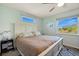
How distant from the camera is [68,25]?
1.08 m

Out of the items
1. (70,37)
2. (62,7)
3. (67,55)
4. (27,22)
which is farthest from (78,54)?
(27,22)

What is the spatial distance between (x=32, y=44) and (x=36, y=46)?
3.4 inches

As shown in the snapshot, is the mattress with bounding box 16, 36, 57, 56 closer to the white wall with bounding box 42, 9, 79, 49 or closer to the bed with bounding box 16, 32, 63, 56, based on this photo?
the bed with bounding box 16, 32, 63, 56

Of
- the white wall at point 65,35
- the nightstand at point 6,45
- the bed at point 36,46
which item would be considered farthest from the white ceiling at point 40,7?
the nightstand at point 6,45

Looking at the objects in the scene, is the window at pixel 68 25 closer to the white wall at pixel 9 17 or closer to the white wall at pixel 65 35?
the white wall at pixel 65 35

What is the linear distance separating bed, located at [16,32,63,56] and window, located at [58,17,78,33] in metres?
0.19

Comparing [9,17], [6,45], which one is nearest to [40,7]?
[9,17]

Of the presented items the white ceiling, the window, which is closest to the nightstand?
the white ceiling

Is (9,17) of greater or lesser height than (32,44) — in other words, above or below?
above

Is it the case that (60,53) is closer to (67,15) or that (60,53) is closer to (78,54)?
(78,54)

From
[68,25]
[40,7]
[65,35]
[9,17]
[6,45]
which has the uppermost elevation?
[40,7]

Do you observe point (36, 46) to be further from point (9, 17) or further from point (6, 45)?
point (9, 17)

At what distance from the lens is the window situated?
1.05 meters

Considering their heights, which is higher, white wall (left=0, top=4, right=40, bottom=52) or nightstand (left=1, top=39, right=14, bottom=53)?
white wall (left=0, top=4, right=40, bottom=52)
